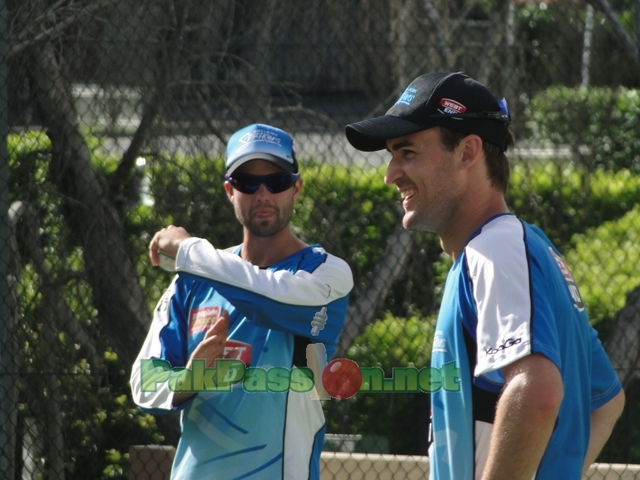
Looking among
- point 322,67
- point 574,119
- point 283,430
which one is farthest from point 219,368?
point 574,119

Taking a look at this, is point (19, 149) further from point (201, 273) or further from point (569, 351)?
point (569, 351)

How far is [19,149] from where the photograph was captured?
436 centimetres

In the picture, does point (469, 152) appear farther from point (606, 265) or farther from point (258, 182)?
point (606, 265)

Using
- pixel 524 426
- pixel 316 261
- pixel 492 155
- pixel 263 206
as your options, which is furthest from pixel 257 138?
pixel 524 426

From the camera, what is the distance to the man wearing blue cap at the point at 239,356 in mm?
2377

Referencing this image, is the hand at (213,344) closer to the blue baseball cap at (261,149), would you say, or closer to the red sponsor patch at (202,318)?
the red sponsor patch at (202,318)

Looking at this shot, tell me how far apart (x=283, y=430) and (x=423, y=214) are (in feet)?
3.12

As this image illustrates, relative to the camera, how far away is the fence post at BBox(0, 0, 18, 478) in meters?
3.82

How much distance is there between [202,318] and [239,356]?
17 cm

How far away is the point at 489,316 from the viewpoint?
1508 mm

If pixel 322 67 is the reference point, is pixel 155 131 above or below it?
below

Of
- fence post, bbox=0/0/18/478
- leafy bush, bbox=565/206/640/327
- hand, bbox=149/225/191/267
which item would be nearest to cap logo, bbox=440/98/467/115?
hand, bbox=149/225/191/267

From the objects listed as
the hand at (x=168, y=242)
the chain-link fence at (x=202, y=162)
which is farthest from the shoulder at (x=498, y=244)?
the chain-link fence at (x=202, y=162)

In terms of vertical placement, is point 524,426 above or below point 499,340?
below
